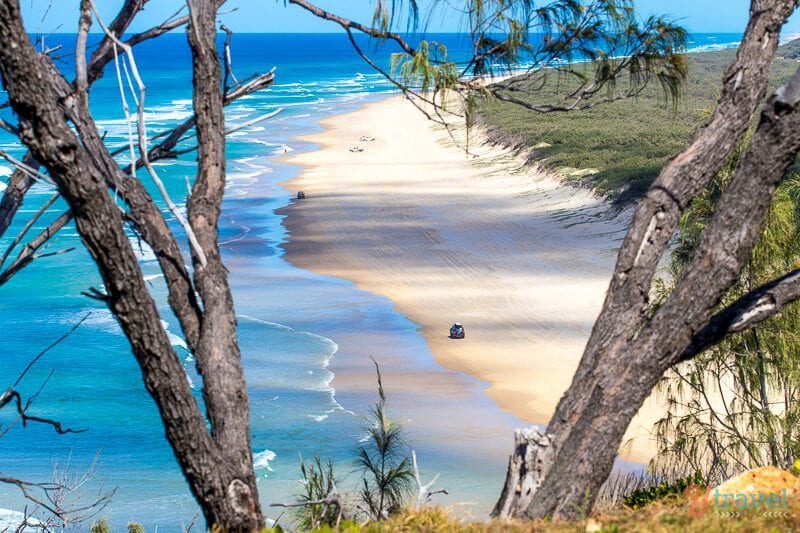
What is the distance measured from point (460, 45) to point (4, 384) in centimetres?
1309

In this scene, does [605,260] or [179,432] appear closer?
[179,432]

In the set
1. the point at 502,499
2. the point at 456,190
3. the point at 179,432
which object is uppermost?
the point at 179,432

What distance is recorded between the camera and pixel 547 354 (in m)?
15.9

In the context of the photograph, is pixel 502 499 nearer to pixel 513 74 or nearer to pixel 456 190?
pixel 513 74

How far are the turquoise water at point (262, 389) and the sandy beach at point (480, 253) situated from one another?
72 cm

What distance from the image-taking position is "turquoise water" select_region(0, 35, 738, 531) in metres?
11.5

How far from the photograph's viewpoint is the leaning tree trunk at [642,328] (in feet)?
10.5

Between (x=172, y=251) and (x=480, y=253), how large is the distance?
67.7 ft

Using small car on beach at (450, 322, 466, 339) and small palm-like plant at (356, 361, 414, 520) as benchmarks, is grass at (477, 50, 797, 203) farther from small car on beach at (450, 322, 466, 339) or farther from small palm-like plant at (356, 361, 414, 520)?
small palm-like plant at (356, 361, 414, 520)

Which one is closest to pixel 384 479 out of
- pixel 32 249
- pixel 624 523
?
pixel 32 249

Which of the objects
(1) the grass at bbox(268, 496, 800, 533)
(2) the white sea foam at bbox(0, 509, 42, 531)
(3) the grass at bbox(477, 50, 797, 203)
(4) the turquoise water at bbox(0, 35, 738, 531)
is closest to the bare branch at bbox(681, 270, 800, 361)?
(1) the grass at bbox(268, 496, 800, 533)

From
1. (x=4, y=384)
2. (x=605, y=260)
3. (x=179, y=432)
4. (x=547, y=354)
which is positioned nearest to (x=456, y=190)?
(x=605, y=260)

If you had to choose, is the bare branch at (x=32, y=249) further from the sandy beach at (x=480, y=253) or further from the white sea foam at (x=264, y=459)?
the sandy beach at (x=480, y=253)

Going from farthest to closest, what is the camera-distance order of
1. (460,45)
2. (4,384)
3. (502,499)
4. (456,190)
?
(456,190), (4,384), (460,45), (502,499)
